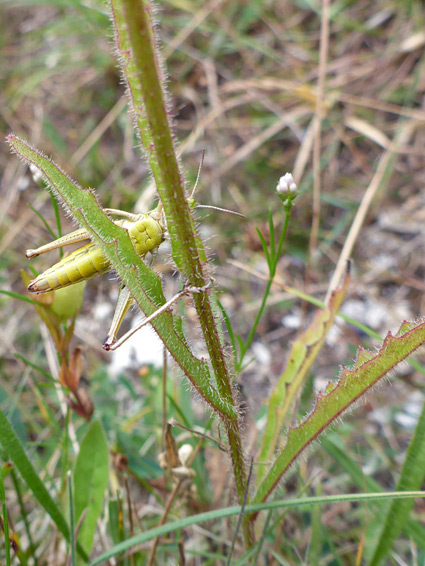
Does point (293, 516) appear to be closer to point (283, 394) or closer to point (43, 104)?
point (283, 394)

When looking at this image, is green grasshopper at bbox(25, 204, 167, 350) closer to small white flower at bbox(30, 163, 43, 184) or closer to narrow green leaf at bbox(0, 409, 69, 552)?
small white flower at bbox(30, 163, 43, 184)

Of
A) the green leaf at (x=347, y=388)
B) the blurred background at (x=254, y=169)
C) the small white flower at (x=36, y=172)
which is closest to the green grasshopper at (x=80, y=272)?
the small white flower at (x=36, y=172)

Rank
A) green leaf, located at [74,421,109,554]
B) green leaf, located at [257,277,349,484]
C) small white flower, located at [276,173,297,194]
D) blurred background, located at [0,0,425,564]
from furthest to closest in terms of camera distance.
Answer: blurred background, located at [0,0,425,564] < green leaf, located at [74,421,109,554] < green leaf, located at [257,277,349,484] < small white flower, located at [276,173,297,194]

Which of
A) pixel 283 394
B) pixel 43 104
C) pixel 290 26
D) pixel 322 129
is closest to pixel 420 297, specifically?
pixel 322 129

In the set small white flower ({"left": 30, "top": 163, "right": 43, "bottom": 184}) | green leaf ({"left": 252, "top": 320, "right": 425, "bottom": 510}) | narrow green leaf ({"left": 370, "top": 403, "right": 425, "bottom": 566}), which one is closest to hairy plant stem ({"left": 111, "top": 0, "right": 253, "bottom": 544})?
green leaf ({"left": 252, "top": 320, "right": 425, "bottom": 510})

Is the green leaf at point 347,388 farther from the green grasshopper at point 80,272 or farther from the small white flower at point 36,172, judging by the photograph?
the small white flower at point 36,172

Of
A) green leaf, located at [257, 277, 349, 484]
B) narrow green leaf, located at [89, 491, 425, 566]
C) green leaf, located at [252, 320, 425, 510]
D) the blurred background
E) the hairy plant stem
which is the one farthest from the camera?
the blurred background
